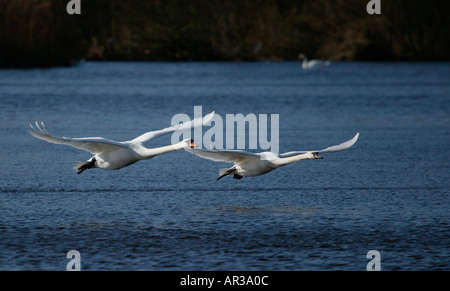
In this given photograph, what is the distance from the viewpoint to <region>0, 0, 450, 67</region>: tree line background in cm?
13600

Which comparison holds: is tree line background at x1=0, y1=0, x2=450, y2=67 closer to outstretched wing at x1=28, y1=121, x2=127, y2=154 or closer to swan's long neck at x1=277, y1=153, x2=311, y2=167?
outstretched wing at x1=28, y1=121, x2=127, y2=154

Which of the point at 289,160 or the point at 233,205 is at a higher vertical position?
the point at 289,160

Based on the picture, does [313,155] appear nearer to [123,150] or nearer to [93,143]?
[123,150]

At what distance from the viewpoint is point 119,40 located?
5689 inches

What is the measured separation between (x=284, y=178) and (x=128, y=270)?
894 centimetres

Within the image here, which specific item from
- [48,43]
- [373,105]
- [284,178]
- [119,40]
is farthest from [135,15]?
[284,178]

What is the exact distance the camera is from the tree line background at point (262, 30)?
136 meters

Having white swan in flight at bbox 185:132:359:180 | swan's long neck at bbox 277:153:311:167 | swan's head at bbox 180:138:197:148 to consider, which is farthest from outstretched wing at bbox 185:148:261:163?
swan's long neck at bbox 277:153:311:167

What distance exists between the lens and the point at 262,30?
156m

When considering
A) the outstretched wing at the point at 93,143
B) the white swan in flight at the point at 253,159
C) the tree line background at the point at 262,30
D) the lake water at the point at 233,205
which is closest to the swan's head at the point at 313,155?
the white swan in flight at the point at 253,159

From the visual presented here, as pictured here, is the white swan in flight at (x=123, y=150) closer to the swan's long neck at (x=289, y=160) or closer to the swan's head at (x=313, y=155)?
the swan's long neck at (x=289, y=160)

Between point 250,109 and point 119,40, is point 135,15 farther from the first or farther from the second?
point 250,109

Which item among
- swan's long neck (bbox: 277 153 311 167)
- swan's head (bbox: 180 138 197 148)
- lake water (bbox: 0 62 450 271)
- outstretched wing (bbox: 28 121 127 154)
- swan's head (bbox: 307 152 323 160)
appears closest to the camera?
lake water (bbox: 0 62 450 271)

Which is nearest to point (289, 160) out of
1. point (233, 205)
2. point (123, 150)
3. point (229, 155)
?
point (229, 155)
